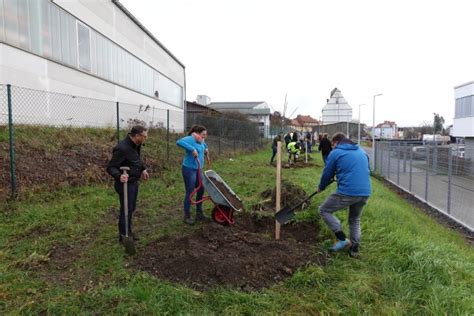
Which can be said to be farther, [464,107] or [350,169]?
[464,107]

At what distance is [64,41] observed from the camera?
41.7ft

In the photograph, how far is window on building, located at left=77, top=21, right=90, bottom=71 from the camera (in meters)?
13.9

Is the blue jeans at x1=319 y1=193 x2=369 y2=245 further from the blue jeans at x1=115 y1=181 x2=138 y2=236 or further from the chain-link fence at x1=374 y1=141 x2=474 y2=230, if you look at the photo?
the chain-link fence at x1=374 y1=141 x2=474 y2=230

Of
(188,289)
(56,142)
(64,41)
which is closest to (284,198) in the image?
(188,289)

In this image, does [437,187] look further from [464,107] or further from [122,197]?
[464,107]

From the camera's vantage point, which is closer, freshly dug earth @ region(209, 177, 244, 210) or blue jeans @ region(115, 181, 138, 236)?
blue jeans @ region(115, 181, 138, 236)

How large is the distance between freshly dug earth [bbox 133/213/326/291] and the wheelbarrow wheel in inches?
16.9

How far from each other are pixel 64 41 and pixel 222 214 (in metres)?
11.4

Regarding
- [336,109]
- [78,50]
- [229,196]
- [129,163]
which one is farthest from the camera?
[336,109]

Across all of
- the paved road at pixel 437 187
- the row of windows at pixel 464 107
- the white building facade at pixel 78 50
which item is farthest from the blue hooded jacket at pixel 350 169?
the row of windows at pixel 464 107

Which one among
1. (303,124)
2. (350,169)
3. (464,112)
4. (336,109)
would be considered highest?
(336,109)

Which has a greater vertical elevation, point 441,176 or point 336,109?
point 336,109

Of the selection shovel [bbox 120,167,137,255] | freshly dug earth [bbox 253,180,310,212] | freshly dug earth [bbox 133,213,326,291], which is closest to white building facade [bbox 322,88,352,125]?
freshly dug earth [bbox 253,180,310,212]

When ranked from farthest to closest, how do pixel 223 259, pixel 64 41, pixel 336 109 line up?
pixel 336 109 → pixel 64 41 → pixel 223 259
